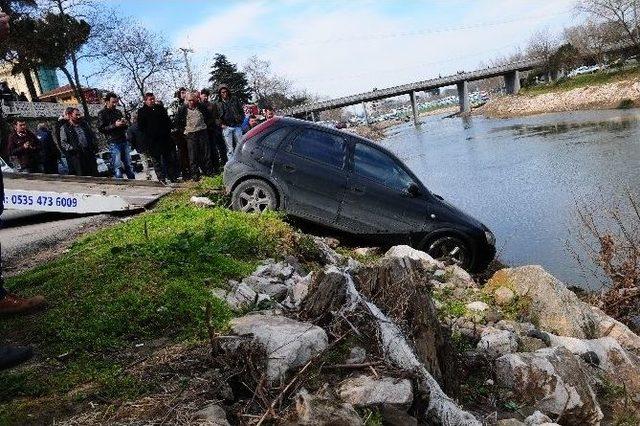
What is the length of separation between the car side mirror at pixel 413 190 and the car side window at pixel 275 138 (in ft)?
6.52

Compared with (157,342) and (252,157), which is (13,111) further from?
(157,342)

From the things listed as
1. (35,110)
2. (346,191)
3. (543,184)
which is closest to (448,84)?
(35,110)

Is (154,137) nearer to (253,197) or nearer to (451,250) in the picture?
(253,197)

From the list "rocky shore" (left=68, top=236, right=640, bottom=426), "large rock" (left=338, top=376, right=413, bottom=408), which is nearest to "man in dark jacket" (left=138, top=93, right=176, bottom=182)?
"rocky shore" (left=68, top=236, right=640, bottom=426)

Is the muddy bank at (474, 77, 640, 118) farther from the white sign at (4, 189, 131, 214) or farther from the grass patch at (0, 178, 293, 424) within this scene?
the grass patch at (0, 178, 293, 424)

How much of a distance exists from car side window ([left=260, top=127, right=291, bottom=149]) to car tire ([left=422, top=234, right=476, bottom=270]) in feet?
8.71

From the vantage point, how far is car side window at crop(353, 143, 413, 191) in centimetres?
834

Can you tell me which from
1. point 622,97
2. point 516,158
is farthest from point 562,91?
point 516,158

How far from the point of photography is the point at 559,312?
6.24 m

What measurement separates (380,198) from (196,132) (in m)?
4.71

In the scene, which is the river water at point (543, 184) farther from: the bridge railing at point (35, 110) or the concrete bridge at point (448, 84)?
the concrete bridge at point (448, 84)

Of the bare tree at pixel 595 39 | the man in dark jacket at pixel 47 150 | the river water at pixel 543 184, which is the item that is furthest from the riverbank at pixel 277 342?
the bare tree at pixel 595 39

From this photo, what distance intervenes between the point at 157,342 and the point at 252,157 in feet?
15.8

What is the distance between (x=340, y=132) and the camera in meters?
8.54
